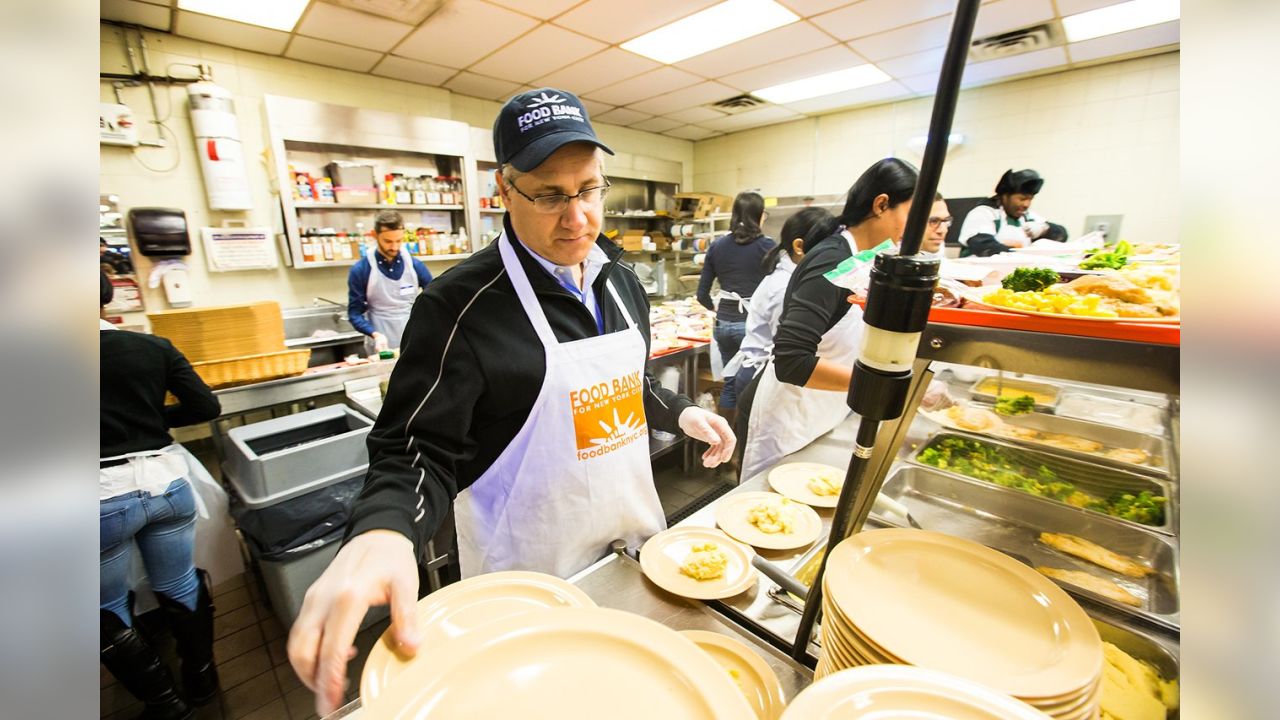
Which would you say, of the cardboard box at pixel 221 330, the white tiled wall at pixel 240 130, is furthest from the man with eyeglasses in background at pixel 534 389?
the white tiled wall at pixel 240 130

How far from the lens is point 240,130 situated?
178 inches

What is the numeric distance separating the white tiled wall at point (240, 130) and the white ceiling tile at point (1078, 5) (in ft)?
19.2

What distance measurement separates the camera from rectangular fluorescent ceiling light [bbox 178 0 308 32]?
142 inches

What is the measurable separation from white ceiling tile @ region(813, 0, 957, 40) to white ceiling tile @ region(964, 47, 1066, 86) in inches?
65.2

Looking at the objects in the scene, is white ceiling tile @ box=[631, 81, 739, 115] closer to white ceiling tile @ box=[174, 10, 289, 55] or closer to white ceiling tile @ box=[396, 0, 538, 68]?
white ceiling tile @ box=[396, 0, 538, 68]

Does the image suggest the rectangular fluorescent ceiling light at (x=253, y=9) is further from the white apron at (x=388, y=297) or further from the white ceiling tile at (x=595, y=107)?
the white ceiling tile at (x=595, y=107)

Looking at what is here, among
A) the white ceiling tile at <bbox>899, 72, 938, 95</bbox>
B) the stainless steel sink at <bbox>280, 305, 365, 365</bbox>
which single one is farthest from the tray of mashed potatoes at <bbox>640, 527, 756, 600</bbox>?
the white ceiling tile at <bbox>899, 72, 938, 95</bbox>

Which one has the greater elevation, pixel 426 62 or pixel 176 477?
pixel 426 62

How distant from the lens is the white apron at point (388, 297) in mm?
4719
